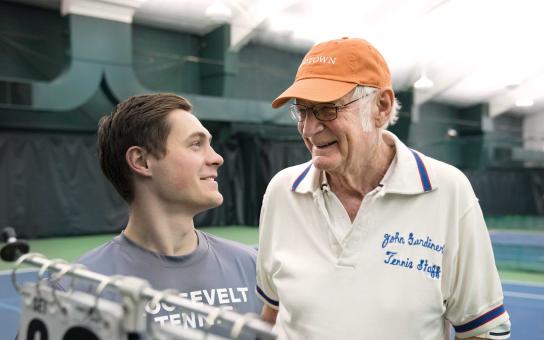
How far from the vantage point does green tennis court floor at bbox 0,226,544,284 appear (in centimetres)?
884

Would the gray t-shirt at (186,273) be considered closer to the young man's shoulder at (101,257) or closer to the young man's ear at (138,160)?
the young man's shoulder at (101,257)

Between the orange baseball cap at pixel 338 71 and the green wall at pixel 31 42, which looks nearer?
the orange baseball cap at pixel 338 71

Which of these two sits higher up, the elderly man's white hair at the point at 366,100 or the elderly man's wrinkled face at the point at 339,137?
the elderly man's white hair at the point at 366,100

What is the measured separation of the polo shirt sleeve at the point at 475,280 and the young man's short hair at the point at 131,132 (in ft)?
3.18

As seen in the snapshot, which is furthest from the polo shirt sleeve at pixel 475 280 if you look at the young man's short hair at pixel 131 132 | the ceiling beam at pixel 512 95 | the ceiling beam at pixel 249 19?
the ceiling beam at pixel 512 95

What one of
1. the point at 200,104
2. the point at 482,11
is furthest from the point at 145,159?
the point at 482,11

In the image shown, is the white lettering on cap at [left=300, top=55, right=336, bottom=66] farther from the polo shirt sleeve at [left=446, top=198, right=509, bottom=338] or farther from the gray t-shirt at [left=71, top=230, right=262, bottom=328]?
the gray t-shirt at [left=71, top=230, right=262, bottom=328]

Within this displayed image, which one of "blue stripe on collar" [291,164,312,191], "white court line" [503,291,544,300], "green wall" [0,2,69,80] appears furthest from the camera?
"green wall" [0,2,69,80]

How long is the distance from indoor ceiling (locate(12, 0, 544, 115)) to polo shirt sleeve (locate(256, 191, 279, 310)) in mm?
11199

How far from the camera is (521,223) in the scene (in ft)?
51.2

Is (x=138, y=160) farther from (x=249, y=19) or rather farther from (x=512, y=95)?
(x=512, y=95)

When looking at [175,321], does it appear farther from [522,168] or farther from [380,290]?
[522,168]

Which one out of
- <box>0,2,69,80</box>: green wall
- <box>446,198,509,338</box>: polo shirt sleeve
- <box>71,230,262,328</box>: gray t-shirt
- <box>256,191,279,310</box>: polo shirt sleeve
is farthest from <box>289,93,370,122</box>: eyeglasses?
<box>0,2,69,80</box>: green wall

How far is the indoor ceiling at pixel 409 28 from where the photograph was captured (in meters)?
14.5
